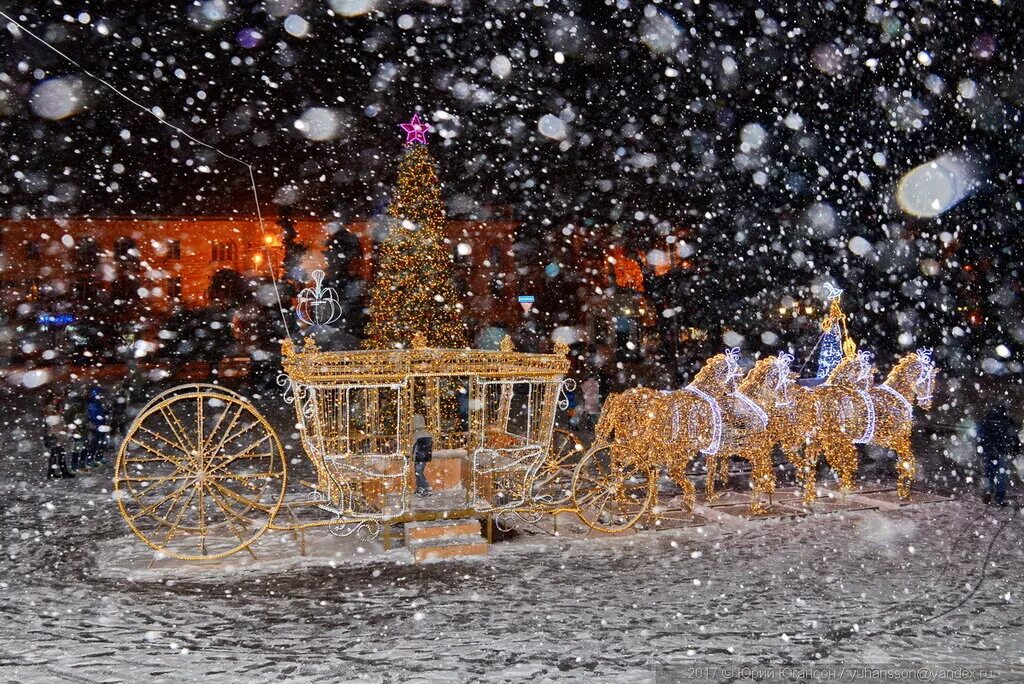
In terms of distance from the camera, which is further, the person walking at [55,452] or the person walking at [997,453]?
the person walking at [55,452]

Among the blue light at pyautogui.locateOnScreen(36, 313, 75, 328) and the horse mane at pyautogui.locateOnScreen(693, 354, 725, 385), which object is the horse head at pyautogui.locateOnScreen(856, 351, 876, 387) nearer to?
the horse mane at pyautogui.locateOnScreen(693, 354, 725, 385)

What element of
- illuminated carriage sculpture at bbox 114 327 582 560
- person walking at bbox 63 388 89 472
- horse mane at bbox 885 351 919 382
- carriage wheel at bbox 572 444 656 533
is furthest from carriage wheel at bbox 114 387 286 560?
horse mane at bbox 885 351 919 382

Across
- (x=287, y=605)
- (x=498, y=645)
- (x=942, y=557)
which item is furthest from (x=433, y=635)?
(x=942, y=557)

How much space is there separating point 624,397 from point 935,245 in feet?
92.2

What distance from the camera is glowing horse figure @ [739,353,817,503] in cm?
1054

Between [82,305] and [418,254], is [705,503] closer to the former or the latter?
[418,254]

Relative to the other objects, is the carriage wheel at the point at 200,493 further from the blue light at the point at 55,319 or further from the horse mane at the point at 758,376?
the blue light at the point at 55,319

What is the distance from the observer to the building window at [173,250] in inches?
1871

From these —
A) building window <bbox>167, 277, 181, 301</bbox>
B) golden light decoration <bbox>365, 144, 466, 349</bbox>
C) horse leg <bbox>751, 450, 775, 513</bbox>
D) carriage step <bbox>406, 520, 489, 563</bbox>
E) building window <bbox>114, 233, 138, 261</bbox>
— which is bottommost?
carriage step <bbox>406, 520, 489, 563</bbox>

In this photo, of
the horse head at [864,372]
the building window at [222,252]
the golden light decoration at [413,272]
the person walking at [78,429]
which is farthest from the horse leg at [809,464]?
the building window at [222,252]

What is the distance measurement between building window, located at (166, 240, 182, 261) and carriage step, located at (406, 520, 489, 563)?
142ft

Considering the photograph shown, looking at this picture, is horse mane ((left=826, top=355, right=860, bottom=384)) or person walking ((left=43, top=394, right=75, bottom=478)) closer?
horse mane ((left=826, top=355, right=860, bottom=384))

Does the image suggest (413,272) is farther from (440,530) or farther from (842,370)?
(842,370)

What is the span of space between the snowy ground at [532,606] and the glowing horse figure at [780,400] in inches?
48.3
